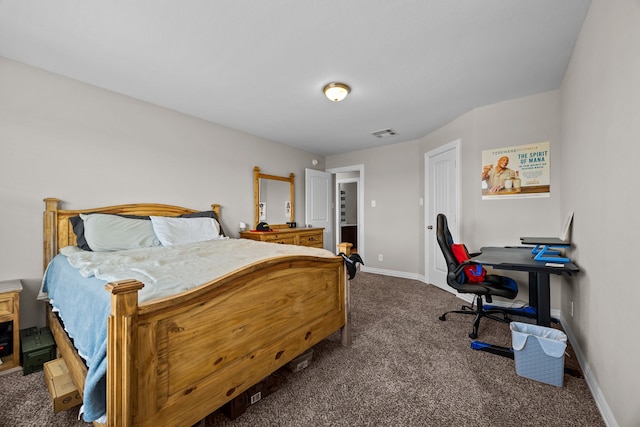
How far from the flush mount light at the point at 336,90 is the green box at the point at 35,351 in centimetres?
305

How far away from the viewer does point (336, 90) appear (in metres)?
2.58

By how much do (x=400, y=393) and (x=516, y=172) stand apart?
264 cm

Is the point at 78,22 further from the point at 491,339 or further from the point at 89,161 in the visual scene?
the point at 491,339

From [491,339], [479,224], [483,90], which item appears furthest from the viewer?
[479,224]

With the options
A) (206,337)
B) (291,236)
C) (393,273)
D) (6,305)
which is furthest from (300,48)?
(393,273)

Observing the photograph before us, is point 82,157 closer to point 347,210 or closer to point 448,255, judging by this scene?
point 448,255

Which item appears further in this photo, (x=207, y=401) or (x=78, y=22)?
(x=78, y=22)

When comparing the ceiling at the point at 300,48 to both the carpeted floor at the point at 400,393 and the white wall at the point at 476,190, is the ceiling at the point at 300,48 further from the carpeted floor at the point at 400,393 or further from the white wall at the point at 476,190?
the carpeted floor at the point at 400,393

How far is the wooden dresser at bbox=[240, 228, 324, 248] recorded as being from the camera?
369 cm

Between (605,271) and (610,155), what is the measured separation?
0.63m

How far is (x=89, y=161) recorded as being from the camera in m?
2.60

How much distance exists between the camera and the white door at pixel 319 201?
499 cm

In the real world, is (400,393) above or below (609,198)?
below

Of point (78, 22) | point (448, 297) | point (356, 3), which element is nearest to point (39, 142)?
point (78, 22)
